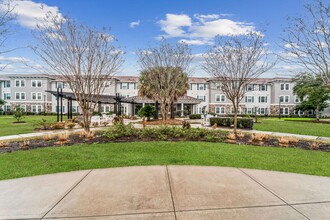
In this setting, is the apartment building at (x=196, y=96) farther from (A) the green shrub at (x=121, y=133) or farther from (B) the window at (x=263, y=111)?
(A) the green shrub at (x=121, y=133)

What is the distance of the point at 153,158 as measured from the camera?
6863mm

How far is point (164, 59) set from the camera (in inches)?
702

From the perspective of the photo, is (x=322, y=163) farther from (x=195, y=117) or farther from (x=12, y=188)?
(x=195, y=117)

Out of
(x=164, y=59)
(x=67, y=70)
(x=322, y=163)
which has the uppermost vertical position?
(x=164, y=59)

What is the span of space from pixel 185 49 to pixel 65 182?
14881mm

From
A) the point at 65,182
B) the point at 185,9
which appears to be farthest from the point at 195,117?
the point at 65,182

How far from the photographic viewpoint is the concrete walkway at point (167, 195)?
10.9 ft

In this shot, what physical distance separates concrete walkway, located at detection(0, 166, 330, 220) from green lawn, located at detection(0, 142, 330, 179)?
0.69 metres

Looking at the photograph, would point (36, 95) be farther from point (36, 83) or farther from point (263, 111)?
point (263, 111)

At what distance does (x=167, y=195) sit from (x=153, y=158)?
2.90 m

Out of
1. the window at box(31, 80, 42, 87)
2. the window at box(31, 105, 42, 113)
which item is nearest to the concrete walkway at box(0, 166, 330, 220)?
the window at box(31, 105, 42, 113)

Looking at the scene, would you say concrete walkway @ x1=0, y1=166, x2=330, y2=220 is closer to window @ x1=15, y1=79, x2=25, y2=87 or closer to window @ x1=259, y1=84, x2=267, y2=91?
window @ x1=259, y1=84, x2=267, y2=91

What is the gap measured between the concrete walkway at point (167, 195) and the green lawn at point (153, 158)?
0.69 m

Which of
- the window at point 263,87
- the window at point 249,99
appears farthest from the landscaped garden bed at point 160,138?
the window at point 263,87
